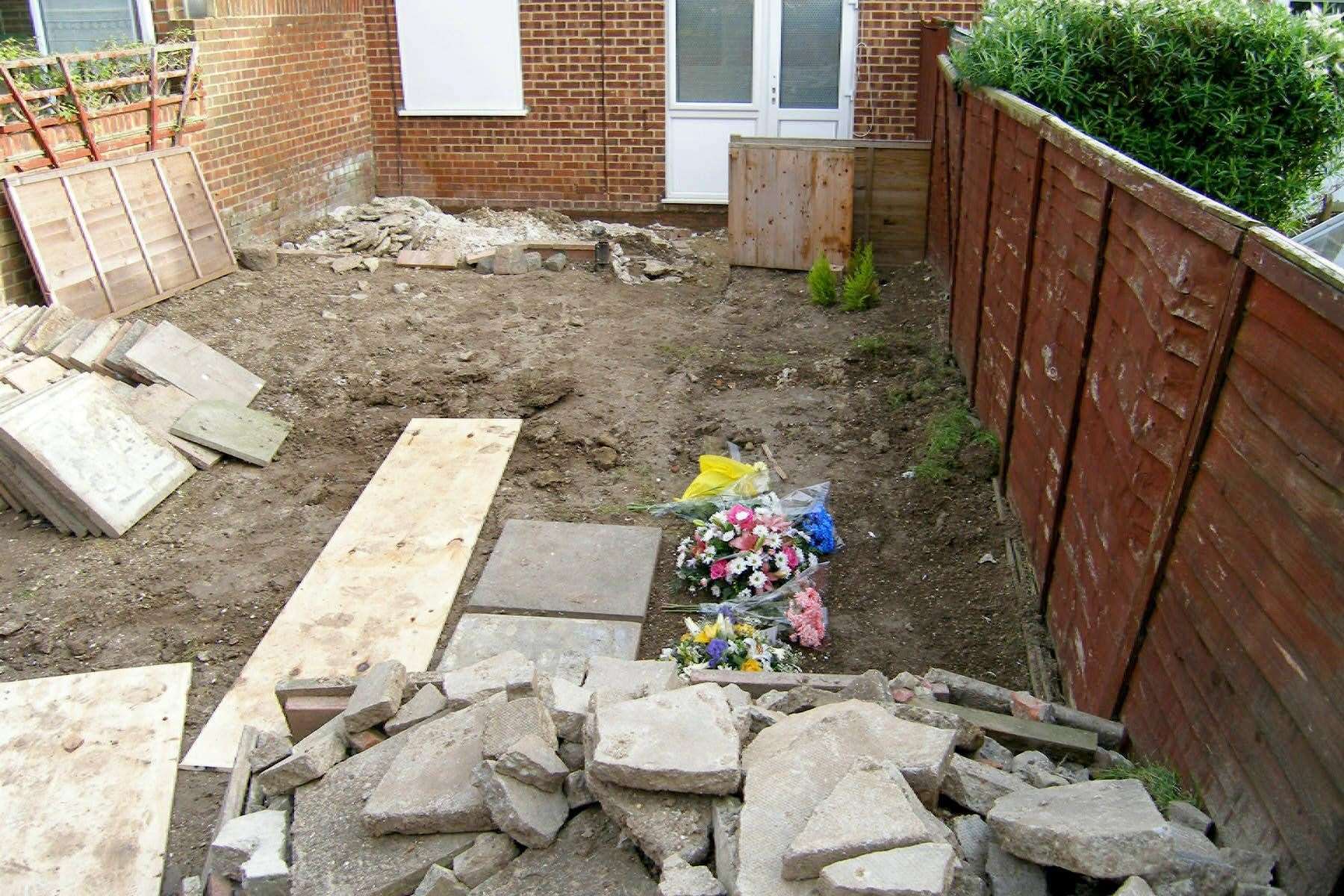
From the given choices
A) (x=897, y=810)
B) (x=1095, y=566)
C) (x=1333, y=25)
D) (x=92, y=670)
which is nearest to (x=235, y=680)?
(x=92, y=670)

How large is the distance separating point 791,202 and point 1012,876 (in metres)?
8.47

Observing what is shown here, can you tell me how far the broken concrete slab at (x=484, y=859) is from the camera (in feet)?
9.18

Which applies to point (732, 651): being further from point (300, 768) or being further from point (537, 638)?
point (300, 768)

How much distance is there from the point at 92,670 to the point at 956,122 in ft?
22.4

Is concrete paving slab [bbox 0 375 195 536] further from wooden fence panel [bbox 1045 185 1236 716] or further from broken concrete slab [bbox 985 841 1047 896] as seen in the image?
broken concrete slab [bbox 985 841 1047 896]

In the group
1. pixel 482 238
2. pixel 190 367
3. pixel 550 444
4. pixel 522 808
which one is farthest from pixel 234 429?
pixel 482 238

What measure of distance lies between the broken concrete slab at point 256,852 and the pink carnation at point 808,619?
2360 mm

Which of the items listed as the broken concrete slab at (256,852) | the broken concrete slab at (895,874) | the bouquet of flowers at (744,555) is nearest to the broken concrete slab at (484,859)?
the broken concrete slab at (256,852)

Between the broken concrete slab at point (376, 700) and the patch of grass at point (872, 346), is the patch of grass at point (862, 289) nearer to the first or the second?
the patch of grass at point (872, 346)

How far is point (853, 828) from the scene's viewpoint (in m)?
2.41

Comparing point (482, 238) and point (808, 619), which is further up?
point (482, 238)

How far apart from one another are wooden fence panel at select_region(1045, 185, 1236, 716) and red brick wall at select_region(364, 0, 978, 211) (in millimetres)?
9082

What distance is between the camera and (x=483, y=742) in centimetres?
302

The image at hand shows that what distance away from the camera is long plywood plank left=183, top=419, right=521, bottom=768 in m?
4.58
